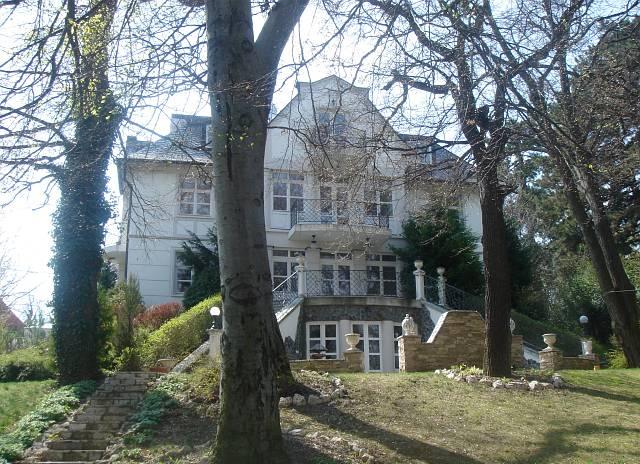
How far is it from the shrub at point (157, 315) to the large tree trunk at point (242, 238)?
1524 centimetres

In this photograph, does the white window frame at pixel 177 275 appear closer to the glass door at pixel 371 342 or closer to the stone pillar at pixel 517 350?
the glass door at pixel 371 342

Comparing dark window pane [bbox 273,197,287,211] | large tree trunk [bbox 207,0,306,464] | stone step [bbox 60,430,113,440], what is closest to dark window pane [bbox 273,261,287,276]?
dark window pane [bbox 273,197,287,211]

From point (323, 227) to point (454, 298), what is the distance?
5855 millimetres

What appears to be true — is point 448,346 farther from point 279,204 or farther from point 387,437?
point 279,204

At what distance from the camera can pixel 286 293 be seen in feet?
78.9

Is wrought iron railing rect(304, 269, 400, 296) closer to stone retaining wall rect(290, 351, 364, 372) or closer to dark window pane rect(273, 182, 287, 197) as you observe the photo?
dark window pane rect(273, 182, 287, 197)

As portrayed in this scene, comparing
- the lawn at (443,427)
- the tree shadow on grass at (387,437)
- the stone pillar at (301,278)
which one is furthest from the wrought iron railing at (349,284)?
the tree shadow on grass at (387,437)

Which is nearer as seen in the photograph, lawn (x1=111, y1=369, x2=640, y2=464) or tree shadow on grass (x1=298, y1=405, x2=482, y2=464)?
tree shadow on grass (x1=298, y1=405, x2=482, y2=464)

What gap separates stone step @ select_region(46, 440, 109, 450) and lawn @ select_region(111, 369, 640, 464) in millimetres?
921

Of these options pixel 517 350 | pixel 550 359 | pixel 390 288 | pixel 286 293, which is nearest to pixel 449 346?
pixel 517 350

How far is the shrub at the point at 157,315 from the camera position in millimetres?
22781

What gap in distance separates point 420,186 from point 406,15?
6.61m

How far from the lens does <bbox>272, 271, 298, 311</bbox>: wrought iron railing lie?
23469 mm

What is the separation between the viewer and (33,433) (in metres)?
10.6
